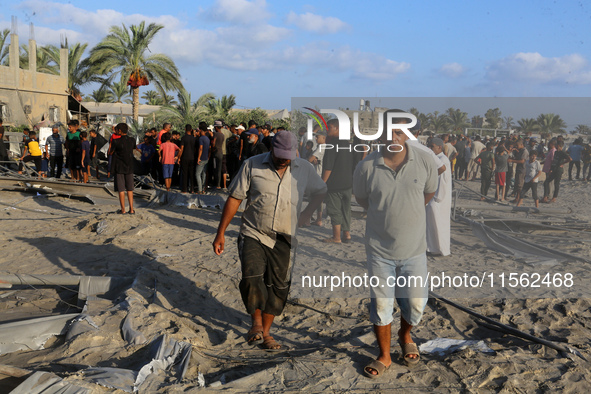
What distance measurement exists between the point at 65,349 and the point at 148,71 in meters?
23.3

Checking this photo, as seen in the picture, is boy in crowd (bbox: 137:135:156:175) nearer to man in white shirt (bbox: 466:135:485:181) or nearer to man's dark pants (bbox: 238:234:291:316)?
man in white shirt (bbox: 466:135:485:181)

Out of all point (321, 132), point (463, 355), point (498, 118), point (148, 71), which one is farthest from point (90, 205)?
point (148, 71)

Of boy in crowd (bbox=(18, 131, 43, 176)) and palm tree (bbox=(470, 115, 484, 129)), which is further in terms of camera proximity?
boy in crowd (bbox=(18, 131, 43, 176))

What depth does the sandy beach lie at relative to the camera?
357cm

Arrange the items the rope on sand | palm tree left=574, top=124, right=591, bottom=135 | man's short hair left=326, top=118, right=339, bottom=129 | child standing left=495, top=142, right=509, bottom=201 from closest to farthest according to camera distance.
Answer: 1. the rope on sand
2. man's short hair left=326, top=118, right=339, bottom=129
3. palm tree left=574, top=124, right=591, bottom=135
4. child standing left=495, top=142, right=509, bottom=201

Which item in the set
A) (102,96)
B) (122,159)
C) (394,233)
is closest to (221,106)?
(102,96)

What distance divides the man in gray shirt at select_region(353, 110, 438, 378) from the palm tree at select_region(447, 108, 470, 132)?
228cm

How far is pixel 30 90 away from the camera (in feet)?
88.0

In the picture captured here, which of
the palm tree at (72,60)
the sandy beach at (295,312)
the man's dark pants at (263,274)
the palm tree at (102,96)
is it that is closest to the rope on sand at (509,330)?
the sandy beach at (295,312)

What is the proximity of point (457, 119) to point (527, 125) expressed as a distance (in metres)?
1.10

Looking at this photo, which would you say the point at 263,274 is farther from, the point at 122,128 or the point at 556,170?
the point at 556,170

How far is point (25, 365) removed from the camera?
3529 millimetres

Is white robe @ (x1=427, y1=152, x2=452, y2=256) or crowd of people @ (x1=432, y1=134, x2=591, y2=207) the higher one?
crowd of people @ (x1=432, y1=134, x2=591, y2=207)

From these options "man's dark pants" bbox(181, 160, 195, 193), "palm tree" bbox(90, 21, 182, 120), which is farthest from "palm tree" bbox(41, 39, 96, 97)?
"man's dark pants" bbox(181, 160, 195, 193)
